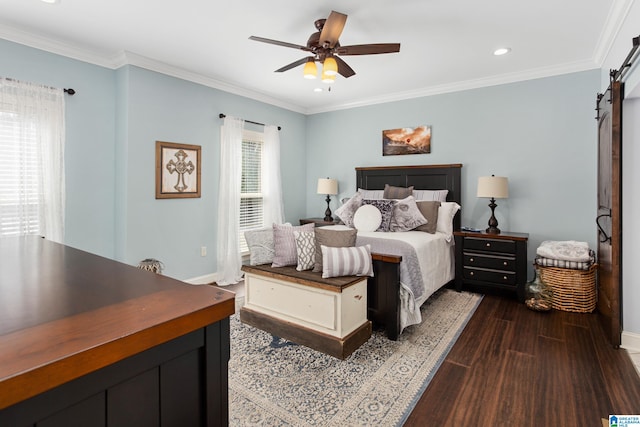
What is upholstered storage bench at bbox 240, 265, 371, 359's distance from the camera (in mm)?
2461

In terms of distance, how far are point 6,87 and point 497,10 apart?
13.5 feet

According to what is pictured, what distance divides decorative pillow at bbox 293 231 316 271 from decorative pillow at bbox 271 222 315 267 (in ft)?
0.23

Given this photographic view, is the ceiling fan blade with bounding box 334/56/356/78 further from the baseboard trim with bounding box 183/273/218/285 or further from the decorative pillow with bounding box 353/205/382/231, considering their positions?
the baseboard trim with bounding box 183/273/218/285

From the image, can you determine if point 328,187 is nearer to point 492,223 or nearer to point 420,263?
point 492,223

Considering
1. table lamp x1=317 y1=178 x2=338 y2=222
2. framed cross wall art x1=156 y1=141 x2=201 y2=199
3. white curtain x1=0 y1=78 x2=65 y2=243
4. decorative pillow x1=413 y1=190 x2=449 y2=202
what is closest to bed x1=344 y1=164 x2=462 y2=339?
decorative pillow x1=413 y1=190 x2=449 y2=202

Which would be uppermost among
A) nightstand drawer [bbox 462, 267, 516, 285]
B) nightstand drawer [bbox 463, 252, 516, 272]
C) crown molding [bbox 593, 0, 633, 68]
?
crown molding [bbox 593, 0, 633, 68]

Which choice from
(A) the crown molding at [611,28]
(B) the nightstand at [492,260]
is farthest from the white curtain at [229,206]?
(A) the crown molding at [611,28]

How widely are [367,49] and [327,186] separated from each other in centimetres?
277

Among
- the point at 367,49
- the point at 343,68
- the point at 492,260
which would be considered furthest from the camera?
the point at 492,260

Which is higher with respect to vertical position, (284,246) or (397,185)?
(397,185)

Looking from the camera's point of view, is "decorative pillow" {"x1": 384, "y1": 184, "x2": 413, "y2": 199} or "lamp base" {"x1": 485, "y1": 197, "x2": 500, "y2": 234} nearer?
"lamp base" {"x1": 485, "y1": 197, "x2": 500, "y2": 234}

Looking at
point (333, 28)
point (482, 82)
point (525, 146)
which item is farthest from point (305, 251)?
point (482, 82)

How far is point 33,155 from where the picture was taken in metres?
3.12

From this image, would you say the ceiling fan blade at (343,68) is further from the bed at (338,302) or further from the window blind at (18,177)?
the window blind at (18,177)
